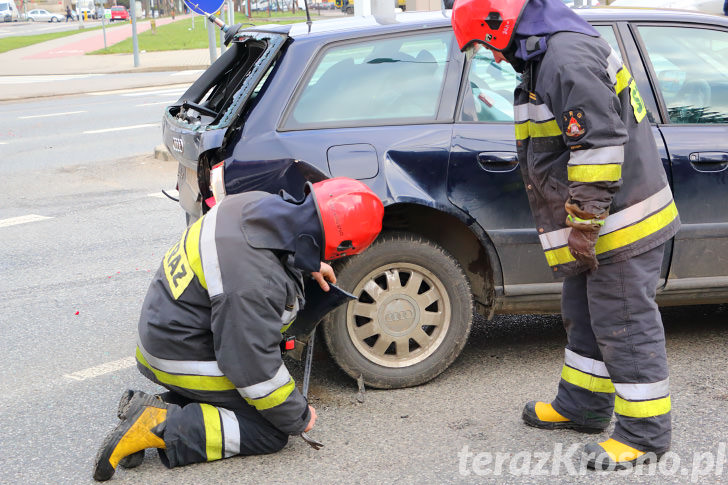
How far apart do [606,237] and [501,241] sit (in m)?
0.73

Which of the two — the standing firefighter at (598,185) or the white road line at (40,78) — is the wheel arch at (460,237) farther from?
the white road line at (40,78)

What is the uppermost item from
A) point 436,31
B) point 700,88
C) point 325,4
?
point 436,31

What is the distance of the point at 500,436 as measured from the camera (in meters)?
3.40

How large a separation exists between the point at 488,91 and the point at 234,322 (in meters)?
1.68

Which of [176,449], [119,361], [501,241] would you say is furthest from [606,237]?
[119,361]

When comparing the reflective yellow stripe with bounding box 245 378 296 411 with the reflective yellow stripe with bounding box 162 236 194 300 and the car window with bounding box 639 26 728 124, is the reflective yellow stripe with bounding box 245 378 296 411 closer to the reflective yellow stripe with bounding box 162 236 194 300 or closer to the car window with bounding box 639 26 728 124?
the reflective yellow stripe with bounding box 162 236 194 300

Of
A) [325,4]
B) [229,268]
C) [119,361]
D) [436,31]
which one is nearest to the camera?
[229,268]

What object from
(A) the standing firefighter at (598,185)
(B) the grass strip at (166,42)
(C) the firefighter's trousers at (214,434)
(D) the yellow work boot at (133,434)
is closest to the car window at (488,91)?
(A) the standing firefighter at (598,185)

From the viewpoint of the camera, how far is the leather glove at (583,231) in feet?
9.56

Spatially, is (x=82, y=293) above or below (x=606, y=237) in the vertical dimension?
below

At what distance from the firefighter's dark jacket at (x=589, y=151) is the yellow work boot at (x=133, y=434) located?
5.34 feet

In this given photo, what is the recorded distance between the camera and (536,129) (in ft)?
10.3

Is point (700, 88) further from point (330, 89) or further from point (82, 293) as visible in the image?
point (82, 293)

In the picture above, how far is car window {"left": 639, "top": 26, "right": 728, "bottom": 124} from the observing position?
13.0 feet
